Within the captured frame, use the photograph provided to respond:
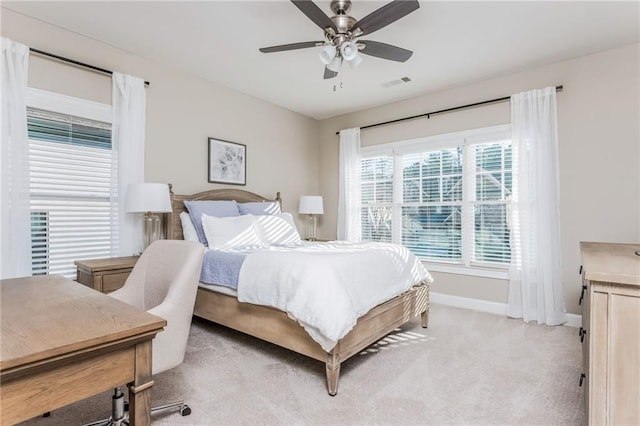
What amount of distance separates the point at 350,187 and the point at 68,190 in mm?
3456

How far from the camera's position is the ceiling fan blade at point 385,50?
242 cm

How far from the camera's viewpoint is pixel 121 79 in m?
→ 3.18

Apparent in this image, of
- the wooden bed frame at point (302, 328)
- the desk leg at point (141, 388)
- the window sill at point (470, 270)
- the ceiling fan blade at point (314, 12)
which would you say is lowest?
the wooden bed frame at point (302, 328)

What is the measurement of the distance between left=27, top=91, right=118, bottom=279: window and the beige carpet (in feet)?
4.36

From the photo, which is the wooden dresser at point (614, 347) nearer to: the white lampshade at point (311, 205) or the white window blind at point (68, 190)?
the white window blind at point (68, 190)

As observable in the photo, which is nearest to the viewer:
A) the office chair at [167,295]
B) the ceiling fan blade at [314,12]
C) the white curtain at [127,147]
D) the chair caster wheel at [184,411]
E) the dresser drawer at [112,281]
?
the office chair at [167,295]

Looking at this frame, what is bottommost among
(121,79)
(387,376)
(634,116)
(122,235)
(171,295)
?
(387,376)

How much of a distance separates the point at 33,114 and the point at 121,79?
799 mm

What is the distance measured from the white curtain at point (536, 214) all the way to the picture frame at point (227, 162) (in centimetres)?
329

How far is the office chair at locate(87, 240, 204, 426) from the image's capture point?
1524 millimetres

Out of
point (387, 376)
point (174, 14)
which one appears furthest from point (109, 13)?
point (387, 376)

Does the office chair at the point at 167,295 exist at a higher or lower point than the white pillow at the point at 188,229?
lower

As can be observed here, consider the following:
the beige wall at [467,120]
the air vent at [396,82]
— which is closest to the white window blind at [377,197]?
the beige wall at [467,120]

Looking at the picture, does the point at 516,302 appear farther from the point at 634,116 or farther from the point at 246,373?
the point at 246,373
